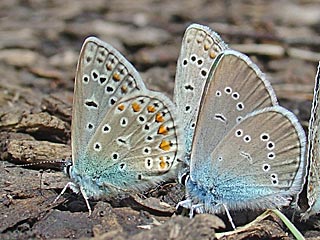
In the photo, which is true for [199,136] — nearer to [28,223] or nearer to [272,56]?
[28,223]

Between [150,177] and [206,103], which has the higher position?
[206,103]

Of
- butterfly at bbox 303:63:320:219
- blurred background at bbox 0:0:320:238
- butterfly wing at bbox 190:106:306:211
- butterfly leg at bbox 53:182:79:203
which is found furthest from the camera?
blurred background at bbox 0:0:320:238

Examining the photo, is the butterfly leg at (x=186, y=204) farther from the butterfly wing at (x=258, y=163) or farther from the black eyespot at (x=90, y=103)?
the black eyespot at (x=90, y=103)

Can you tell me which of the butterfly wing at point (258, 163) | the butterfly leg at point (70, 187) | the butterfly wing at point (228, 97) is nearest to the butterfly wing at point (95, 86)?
the butterfly leg at point (70, 187)

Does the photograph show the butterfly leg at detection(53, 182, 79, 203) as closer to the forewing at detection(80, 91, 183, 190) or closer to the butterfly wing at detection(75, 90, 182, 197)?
the butterfly wing at detection(75, 90, 182, 197)

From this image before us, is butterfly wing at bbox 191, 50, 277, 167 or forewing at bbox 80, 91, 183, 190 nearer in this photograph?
butterfly wing at bbox 191, 50, 277, 167

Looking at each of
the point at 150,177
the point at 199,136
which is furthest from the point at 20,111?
the point at 199,136

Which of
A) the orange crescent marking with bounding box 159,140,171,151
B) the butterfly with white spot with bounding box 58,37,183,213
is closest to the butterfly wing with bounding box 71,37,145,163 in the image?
the butterfly with white spot with bounding box 58,37,183,213
